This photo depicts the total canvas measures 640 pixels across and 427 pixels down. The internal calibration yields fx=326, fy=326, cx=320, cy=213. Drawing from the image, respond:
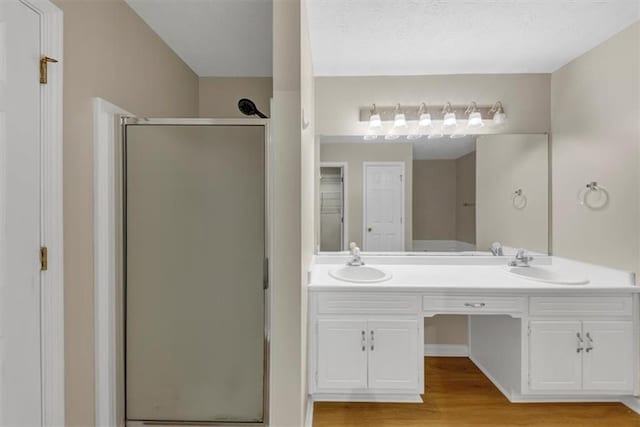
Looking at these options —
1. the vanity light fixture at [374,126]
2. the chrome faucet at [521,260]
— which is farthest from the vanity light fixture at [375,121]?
the chrome faucet at [521,260]

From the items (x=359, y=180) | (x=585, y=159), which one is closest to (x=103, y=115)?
(x=359, y=180)

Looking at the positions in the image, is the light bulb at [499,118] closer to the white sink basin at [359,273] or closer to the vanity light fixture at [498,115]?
the vanity light fixture at [498,115]

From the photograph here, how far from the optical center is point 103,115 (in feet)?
5.42

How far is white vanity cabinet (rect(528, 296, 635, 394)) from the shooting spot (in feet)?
6.68

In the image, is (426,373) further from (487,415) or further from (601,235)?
(601,235)

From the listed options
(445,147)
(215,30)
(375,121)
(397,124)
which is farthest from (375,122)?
(215,30)

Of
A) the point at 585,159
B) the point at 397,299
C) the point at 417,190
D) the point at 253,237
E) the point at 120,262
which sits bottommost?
the point at 397,299

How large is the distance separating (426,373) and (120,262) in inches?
90.8

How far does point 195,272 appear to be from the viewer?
1814mm

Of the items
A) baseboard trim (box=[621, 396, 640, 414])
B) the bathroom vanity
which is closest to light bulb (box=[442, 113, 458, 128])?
the bathroom vanity

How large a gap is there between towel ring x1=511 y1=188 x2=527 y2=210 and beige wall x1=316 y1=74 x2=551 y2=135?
0.51 metres
